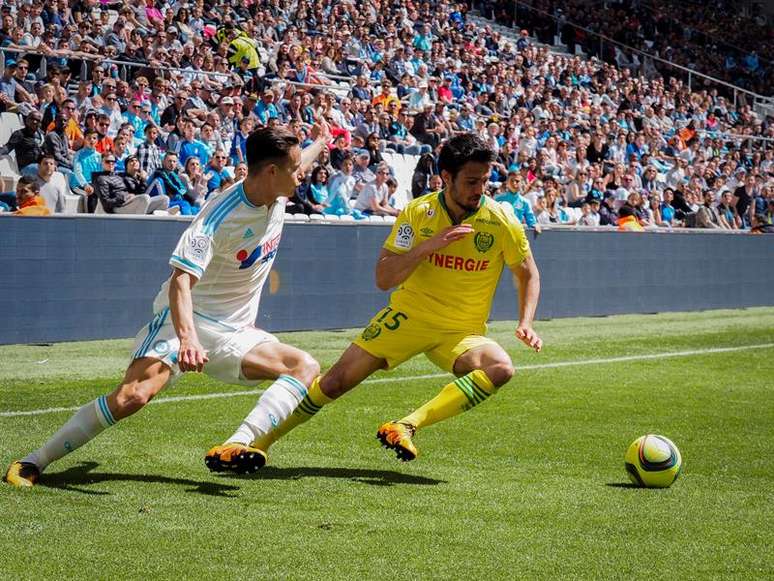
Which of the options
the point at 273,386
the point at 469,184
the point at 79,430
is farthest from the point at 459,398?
the point at 79,430

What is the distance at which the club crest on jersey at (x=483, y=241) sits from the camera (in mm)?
7129

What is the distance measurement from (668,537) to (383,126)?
17.2 metres

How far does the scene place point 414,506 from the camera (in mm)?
5875

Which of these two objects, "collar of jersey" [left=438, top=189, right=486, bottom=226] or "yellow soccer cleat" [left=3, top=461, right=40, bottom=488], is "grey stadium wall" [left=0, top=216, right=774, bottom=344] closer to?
"yellow soccer cleat" [left=3, top=461, right=40, bottom=488]

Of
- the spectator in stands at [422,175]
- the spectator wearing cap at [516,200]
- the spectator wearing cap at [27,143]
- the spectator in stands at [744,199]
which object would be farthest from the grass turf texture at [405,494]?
the spectator in stands at [744,199]

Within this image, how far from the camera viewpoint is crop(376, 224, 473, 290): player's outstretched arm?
6.61 metres

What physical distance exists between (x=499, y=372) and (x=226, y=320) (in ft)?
5.33

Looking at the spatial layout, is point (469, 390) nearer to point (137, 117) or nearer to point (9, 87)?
point (137, 117)

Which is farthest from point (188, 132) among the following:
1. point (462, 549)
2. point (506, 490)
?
point (462, 549)

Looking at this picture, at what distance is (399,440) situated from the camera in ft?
20.8

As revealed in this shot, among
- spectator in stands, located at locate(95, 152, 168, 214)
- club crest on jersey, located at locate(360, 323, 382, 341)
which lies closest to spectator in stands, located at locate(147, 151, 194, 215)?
spectator in stands, located at locate(95, 152, 168, 214)

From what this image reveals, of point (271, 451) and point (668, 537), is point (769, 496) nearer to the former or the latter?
point (668, 537)

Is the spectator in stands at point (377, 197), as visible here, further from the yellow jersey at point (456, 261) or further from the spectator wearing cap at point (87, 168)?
the yellow jersey at point (456, 261)

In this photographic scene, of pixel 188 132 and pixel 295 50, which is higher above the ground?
pixel 295 50
